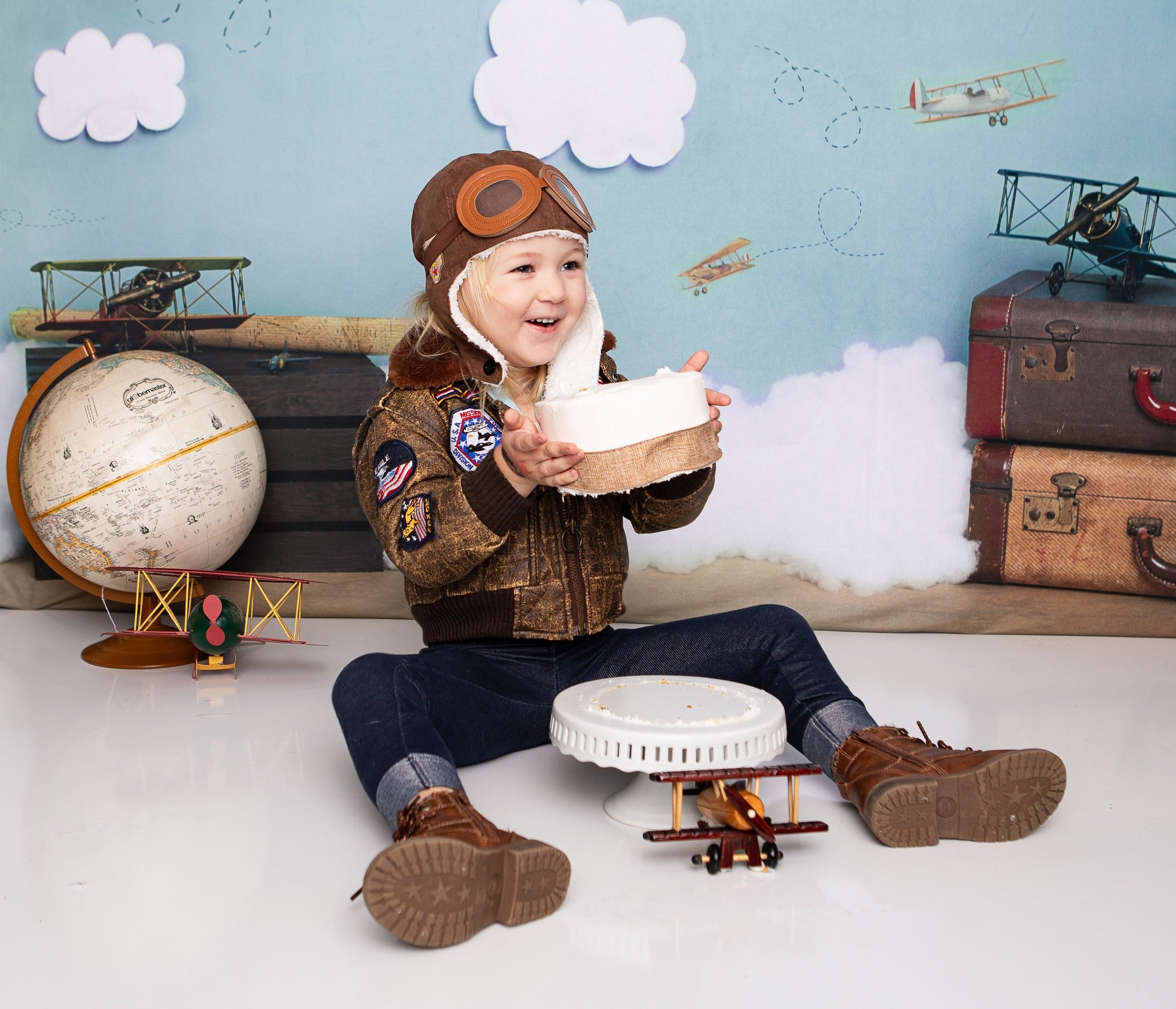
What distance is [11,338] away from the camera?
2.69 metres

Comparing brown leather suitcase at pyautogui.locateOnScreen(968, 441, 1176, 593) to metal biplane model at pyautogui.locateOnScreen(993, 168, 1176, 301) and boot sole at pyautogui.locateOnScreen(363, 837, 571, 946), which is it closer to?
metal biplane model at pyautogui.locateOnScreen(993, 168, 1176, 301)

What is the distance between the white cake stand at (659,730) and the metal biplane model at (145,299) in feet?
5.18

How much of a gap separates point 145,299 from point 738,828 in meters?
1.99

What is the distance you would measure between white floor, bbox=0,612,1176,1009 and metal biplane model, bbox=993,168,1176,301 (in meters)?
1.04

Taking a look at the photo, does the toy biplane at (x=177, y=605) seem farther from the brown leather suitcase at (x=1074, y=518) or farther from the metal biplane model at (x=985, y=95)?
the metal biplane model at (x=985, y=95)

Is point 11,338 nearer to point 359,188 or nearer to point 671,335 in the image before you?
point 359,188

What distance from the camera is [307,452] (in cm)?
265

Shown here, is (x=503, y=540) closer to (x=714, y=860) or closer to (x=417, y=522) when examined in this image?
(x=417, y=522)

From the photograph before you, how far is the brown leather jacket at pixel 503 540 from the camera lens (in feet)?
5.26

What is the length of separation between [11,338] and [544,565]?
1.71 metres

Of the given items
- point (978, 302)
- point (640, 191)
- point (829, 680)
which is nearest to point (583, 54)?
point (640, 191)

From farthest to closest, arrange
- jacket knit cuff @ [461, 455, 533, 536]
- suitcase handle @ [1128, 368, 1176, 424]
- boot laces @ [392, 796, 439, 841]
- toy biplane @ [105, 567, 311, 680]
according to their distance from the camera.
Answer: suitcase handle @ [1128, 368, 1176, 424]
toy biplane @ [105, 567, 311, 680]
jacket knit cuff @ [461, 455, 533, 536]
boot laces @ [392, 796, 439, 841]

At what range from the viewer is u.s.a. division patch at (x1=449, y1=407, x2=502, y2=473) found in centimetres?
169

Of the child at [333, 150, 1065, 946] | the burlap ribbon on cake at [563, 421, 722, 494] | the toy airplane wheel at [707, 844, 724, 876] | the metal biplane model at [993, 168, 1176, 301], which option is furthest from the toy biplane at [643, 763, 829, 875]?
the metal biplane model at [993, 168, 1176, 301]
